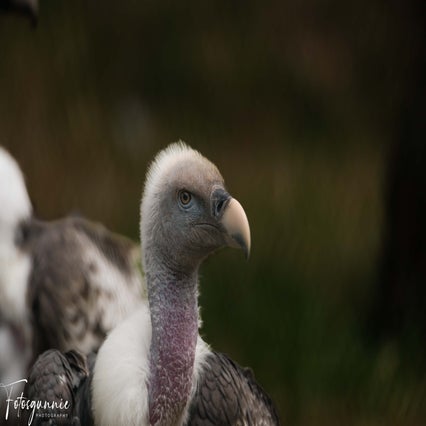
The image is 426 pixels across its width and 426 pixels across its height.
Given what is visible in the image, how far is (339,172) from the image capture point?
5449mm

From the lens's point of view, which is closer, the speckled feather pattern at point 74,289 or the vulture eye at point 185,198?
the vulture eye at point 185,198

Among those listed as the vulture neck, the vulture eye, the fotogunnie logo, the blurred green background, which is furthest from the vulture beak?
the blurred green background

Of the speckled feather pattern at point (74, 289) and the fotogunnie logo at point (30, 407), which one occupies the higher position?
the speckled feather pattern at point (74, 289)

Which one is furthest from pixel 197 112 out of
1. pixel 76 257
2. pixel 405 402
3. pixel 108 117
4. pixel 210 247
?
pixel 210 247

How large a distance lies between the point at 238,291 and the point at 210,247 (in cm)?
160

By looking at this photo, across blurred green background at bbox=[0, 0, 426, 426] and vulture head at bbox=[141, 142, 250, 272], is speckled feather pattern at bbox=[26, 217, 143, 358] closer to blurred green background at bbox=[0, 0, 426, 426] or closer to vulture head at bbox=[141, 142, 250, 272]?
vulture head at bbox=[141, 142, 250, 272]

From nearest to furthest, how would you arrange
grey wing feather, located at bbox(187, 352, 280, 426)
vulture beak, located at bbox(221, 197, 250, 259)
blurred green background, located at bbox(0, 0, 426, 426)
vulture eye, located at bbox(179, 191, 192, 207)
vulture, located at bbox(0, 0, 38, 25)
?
vulture beak, located at bbox(221, 197, 250, 259) < vulture eye, located at bbox(179, 191, 192, 207) < grey wing feather, located at bbox(187, 352, 280, 426) < vulture, located at bbox(0, 0, 38, 25) < blurred green background, located at bbox(0, 0, 426, 426)

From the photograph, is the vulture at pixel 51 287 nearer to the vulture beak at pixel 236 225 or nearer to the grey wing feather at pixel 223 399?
the grey wing feather at pixel 223 399

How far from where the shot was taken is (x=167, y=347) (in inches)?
109

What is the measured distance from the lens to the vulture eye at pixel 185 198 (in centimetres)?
270

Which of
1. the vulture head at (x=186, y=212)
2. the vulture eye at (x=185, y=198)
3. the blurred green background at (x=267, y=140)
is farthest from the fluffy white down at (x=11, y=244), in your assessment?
the blurred green background at (x=267, y=140)

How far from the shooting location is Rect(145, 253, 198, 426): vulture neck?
2766 mm

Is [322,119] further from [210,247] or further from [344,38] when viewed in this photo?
[210,247]

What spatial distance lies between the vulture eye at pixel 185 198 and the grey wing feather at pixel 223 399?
1.30 ft
